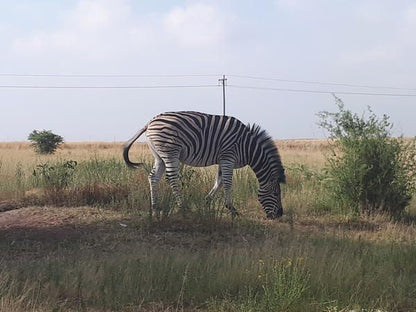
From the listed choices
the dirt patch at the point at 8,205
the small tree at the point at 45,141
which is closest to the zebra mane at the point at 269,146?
the dirt patch at the point at 8,205

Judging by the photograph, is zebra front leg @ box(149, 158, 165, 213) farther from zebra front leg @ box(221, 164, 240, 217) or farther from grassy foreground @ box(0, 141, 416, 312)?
zebra front leg @ box(221, 164, 240, 217)

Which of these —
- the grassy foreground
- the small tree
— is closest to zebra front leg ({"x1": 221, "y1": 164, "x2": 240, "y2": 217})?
the grassy foreground

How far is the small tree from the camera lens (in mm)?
45638

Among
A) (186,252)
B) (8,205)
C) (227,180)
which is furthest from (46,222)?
(227,180)

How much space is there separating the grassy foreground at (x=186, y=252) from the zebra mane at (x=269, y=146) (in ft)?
2.87

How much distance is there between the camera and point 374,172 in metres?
12.1

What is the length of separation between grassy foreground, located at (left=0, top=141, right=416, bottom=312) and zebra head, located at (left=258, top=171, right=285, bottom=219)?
287 mm

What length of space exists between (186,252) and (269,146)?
448 cm

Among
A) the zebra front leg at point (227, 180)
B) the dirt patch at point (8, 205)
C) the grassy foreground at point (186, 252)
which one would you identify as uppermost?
the zebra front leg at point (227, 180)

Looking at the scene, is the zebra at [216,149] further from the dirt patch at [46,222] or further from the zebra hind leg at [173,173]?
the dirt patch at [46,222]

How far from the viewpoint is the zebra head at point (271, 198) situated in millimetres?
11406

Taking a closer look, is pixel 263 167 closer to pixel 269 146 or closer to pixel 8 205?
pixel 269 146

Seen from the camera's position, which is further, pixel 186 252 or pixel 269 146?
pixel 269 146

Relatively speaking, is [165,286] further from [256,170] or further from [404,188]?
[404,188]
